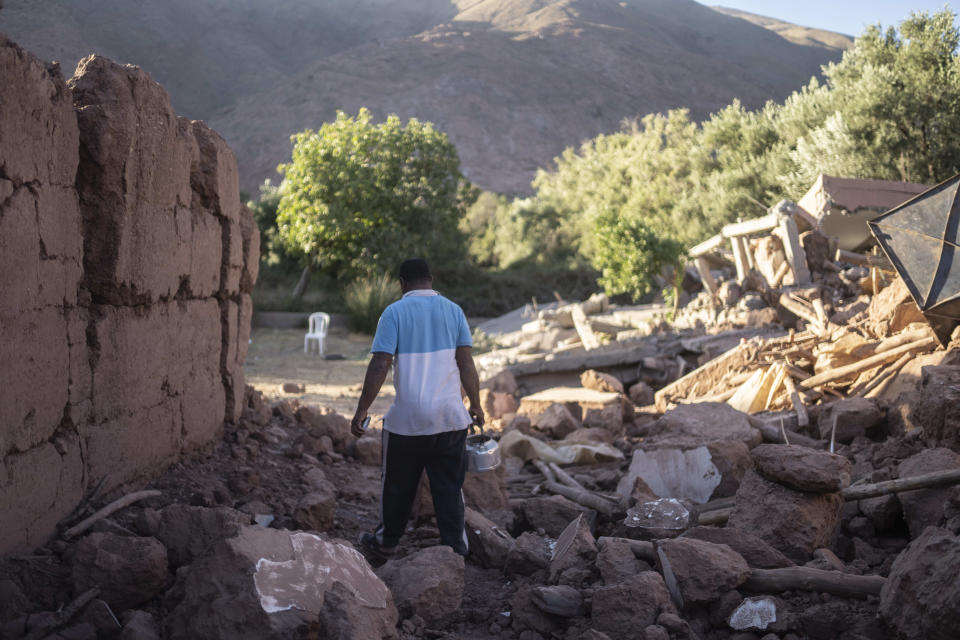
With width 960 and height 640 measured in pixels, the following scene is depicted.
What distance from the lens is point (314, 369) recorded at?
44.8 ft

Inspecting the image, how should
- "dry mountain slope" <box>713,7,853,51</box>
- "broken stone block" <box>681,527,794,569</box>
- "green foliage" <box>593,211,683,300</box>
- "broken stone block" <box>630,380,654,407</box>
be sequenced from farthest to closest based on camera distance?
"dry mountain slope" <box>713,7,853,51</box>
"green foliage" <box>593,211,683,300</box>
"broken stone block" <box>630,380,654,407</box>
"broken stone block" <box>681,527,794,569</box>

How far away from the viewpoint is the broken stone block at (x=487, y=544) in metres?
4.04

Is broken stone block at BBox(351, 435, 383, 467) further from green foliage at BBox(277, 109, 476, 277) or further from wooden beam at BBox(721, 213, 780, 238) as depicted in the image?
green foliage at BBox(277, 109, 476, 277)

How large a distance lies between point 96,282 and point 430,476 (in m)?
1.93

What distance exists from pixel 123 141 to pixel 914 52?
18.9 meters

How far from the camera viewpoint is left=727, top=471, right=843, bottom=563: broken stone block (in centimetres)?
367

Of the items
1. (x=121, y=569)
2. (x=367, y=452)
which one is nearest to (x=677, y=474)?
(x=367, y=452)

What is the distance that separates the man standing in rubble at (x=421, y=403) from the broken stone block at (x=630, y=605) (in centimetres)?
117

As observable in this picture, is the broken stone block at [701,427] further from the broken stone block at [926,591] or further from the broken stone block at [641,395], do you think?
the broken stone block at [641,395]

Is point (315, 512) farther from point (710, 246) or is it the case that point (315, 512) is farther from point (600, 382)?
point (710, 246)

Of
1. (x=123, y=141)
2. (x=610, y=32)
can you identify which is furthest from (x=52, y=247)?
(x=610, y=32)

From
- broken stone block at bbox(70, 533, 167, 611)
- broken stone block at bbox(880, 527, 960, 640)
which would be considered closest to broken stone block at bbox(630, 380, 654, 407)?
broken stone block at bbox(880, 527, 960, 640)

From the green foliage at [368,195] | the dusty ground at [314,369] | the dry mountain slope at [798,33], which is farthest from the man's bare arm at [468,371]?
the dry mountain slope at [798,33]

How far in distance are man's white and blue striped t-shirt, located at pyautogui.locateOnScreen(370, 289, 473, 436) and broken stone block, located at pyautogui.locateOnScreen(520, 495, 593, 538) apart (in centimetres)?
91
